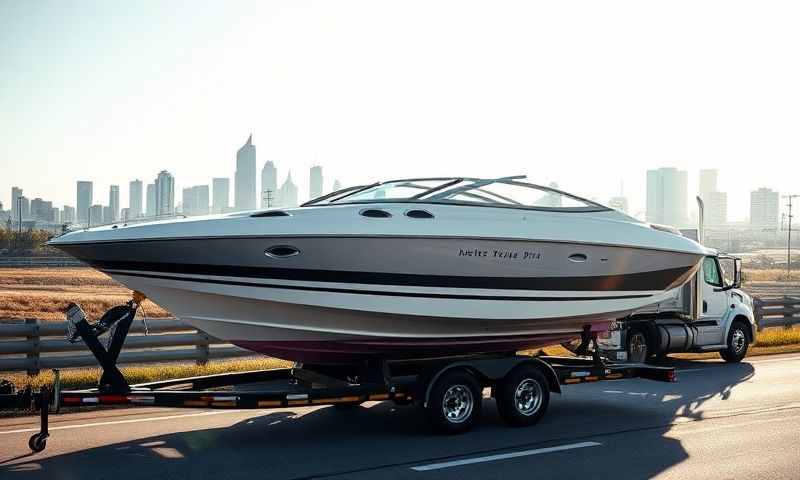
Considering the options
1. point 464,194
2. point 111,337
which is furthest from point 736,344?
point 111,337

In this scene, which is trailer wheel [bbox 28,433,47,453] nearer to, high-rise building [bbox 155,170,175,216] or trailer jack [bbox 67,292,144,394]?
trailer jack [bbox 67,292,144,394]

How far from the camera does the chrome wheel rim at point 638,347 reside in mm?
16109

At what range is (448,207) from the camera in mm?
9781

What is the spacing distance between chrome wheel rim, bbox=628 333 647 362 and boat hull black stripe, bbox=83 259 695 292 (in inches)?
176

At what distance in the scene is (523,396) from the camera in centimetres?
1012

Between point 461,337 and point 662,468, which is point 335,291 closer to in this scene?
point 461,337

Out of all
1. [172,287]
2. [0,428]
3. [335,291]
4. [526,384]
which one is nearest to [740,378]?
[526,384]

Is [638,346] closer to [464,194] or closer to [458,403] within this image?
[464,194]

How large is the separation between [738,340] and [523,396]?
8.59 metres

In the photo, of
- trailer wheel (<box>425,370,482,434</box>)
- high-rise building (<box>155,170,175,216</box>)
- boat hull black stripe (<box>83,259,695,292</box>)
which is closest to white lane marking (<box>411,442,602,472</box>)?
trailer wheel (<box>425,370,482,434</box>)

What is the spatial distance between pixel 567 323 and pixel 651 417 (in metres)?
1.52

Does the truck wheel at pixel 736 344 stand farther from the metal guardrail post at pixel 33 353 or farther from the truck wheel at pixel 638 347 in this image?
the metal guardrail post at pixel 33 353

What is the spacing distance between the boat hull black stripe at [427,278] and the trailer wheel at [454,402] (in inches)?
39.3

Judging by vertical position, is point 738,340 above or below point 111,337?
below
